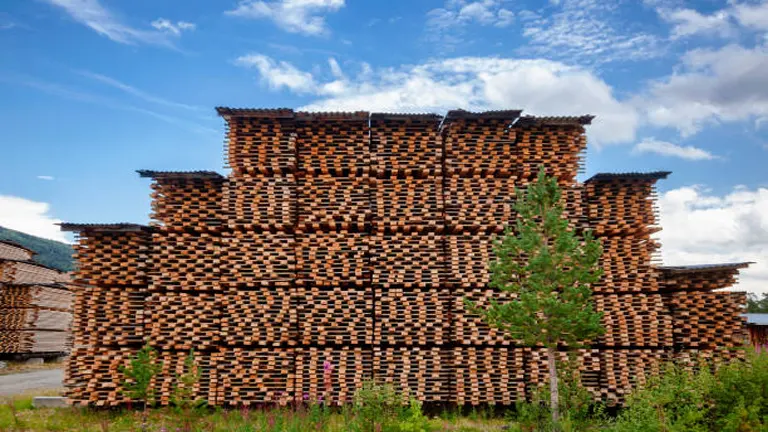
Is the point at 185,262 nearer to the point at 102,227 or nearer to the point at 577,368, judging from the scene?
the point at 102,227

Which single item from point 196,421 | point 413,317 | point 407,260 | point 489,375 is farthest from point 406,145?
point 196,421

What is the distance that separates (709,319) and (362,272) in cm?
968

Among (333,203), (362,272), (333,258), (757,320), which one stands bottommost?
(757,320)

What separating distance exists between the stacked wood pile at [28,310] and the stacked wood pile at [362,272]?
51.3 feet

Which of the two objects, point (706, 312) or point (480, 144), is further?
point (480, 144)

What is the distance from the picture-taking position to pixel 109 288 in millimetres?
13336

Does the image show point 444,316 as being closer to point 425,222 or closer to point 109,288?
point 425,222

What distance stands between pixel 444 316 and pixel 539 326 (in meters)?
3.16

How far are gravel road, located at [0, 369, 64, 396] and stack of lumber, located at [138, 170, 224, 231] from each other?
7.47 m

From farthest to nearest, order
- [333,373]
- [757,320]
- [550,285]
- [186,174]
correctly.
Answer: [757,320]
[186,174]
[333,373]
[550,285]

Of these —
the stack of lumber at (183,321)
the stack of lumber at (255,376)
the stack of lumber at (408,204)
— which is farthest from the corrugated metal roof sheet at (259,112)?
the stack of lumber at (255,376)

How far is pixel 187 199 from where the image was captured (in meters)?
13.5

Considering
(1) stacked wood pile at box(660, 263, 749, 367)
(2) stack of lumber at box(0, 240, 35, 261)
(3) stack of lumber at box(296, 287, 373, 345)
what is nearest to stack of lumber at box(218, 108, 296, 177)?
(3) stack of lumber at box(296, 287, 373, 345)

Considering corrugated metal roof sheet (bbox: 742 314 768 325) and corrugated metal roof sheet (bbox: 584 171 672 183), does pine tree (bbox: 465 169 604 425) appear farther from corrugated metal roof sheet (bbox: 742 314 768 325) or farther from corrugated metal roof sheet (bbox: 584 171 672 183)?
corrugated metal roof sheet (bbox: 742 314 768 325)
